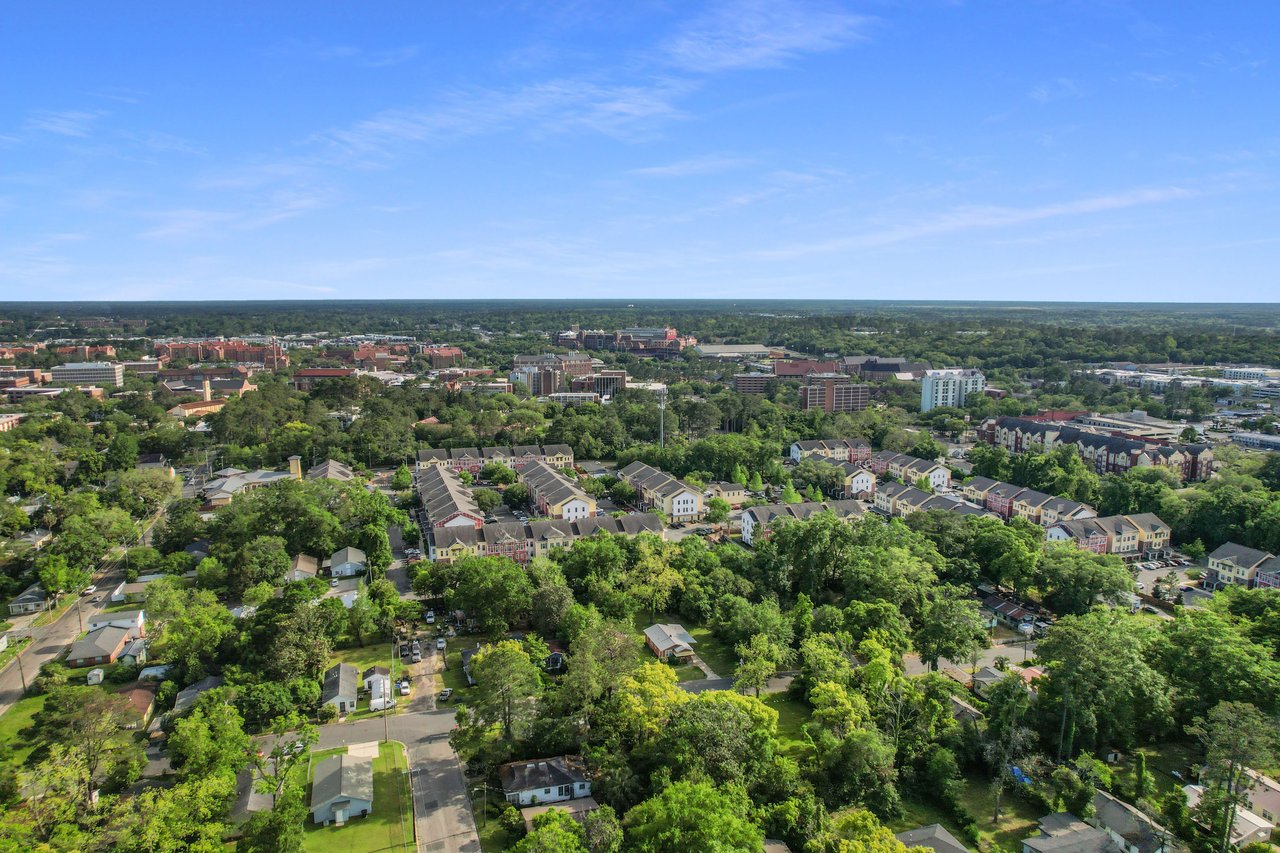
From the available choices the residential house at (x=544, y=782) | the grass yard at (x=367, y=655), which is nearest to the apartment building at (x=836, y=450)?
the grass yard at (x=367, y=655)

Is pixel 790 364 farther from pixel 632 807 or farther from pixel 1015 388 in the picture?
pixel 632 807

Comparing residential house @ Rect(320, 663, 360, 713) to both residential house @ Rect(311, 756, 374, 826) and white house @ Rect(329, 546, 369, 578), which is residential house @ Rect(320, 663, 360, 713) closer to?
residential house @ Rect(311, 756, 374, 826)

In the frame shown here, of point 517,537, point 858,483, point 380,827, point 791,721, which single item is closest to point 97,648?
point 380,827

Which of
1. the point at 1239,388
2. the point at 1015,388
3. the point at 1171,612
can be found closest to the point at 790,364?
the point at 1015,388

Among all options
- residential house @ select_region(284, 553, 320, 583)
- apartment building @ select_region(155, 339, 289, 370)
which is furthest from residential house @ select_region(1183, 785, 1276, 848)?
apartment building @ select_region(155, 339, 289, 370)

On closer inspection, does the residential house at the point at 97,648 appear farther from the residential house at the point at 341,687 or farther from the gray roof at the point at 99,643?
the residential house at the point at 341,687
